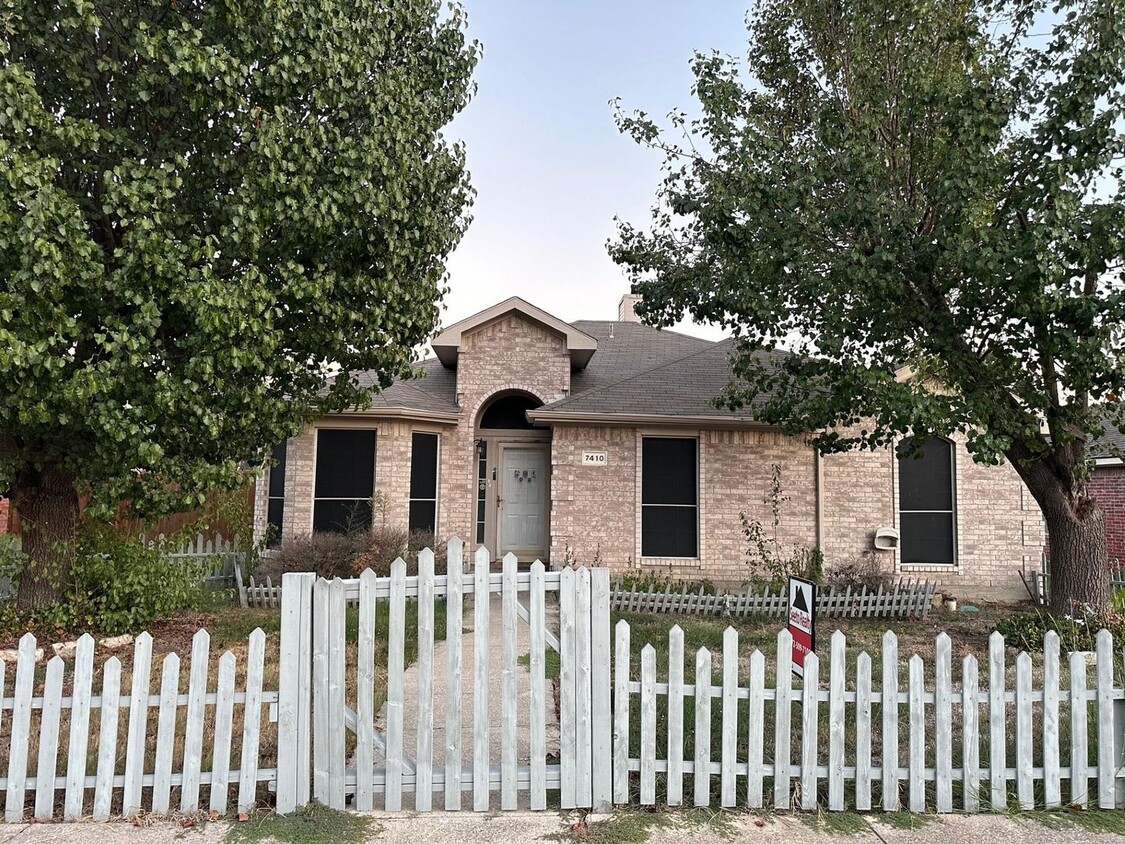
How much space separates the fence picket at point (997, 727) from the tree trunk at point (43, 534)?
7791 millimetres

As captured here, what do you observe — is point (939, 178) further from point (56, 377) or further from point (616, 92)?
point (56, 377)

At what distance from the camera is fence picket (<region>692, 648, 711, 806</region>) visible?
365cm

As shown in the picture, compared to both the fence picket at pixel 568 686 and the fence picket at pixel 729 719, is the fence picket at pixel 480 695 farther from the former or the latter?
the fence picket at pixel 729 719

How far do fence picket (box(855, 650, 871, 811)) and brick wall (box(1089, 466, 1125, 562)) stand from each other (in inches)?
592

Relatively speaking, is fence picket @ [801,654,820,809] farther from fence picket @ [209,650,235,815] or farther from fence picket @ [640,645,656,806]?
fence picket @ [209,650,235,815]

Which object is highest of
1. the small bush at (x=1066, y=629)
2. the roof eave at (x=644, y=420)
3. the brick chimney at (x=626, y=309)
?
the brick chimney at (x=626, y=309)

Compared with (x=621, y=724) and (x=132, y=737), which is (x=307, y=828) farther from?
(x=621, y=724)

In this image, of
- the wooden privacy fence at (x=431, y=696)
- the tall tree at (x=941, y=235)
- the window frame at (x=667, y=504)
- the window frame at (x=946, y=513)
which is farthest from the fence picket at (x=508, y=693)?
the window frame at (x=946, y=513)

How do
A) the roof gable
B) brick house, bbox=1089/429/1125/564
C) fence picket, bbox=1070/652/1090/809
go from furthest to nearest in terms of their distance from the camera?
brick house, bbox=1089/429/1125/564
the roof gable
fence picket, bbox=1070/652/1090/809

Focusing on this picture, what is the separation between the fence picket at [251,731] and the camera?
11.8 ft

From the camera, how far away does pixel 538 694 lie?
354 centimetres

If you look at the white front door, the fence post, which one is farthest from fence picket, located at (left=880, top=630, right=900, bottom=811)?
the white front door

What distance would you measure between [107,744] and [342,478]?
832cm

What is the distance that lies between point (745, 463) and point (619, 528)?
8.13 ft
